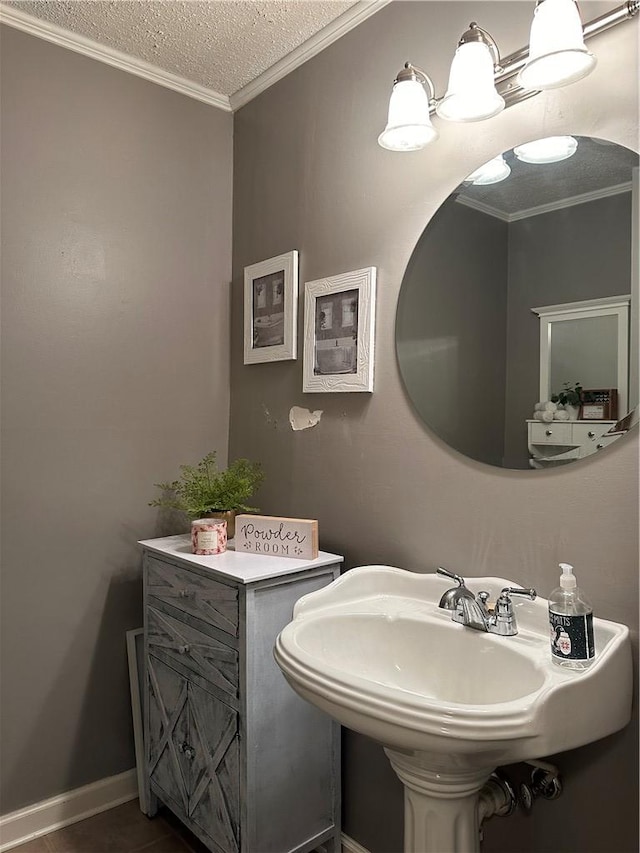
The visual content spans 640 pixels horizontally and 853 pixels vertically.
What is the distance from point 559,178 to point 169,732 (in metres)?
1.77

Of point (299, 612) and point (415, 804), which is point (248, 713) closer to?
point (299, 612)

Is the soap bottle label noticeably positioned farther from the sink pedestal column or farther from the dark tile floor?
the dark tile floor

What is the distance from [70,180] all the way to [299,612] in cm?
151

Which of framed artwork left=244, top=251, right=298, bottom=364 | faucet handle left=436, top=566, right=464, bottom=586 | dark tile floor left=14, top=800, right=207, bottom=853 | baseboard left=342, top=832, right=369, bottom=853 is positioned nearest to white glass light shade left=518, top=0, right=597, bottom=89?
framed artwork left=244, top=251, right=298, bottom=364

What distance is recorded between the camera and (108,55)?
1.96 m

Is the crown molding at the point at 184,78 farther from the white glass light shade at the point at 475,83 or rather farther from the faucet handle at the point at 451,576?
the faucet handle at the point at 451,576

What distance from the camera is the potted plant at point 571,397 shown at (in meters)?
1.22

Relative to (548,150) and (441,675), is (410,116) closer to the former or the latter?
(548,150)

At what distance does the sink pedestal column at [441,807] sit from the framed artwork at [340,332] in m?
0.93

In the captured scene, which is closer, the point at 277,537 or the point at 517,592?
the point at 517,592

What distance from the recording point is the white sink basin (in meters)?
0.92

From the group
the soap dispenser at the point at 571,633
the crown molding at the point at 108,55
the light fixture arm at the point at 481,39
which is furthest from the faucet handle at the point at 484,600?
the crown molding at the point at 108,55

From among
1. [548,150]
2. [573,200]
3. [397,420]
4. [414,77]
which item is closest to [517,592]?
[397,420]

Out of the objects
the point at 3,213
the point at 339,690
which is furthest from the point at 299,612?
the point at 3,213
